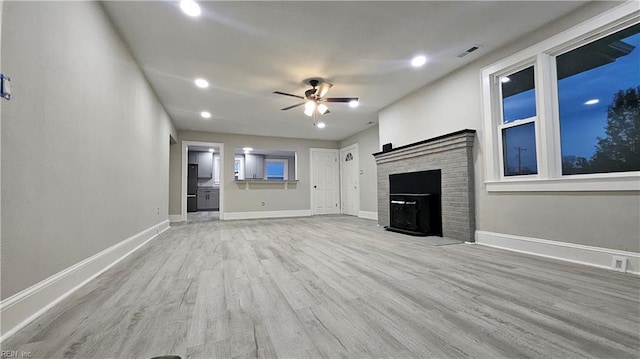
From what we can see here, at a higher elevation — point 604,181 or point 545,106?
point 545,106

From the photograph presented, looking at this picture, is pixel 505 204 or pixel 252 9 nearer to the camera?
pixel 252 9

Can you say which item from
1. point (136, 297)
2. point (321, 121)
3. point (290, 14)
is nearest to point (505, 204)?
point (290, 14)

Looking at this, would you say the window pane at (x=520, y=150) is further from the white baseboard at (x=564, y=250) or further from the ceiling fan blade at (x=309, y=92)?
the ceiling fan blade at (x=309, y=92)

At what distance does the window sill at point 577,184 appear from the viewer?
83.9 inches

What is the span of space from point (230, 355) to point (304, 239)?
2784 mm

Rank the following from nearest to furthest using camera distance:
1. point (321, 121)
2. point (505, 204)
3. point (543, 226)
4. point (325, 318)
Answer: point (325, 318) < point (543, 226) < point (505, 204) < point (321, 121)

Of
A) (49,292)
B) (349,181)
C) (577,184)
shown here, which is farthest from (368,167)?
(49,292)

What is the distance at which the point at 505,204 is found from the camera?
3078mm

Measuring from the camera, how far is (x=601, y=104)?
239cm

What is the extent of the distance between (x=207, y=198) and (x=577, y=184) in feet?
33.9

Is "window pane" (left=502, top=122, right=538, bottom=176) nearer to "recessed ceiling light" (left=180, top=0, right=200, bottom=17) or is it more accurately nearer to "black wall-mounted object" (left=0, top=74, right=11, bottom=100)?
"recessed ceiling light" (left=180, top=0, right=200, bottom=17)

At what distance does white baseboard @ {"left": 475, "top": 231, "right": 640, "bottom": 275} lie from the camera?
2123 mm

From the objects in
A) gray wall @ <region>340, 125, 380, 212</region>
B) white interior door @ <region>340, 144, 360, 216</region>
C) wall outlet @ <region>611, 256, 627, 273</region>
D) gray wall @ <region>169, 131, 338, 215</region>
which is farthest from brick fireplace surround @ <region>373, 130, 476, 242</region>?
gray wall @ <region>169, 131, 338, 215</region>

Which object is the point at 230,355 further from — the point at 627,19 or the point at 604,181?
the point at 627,19
